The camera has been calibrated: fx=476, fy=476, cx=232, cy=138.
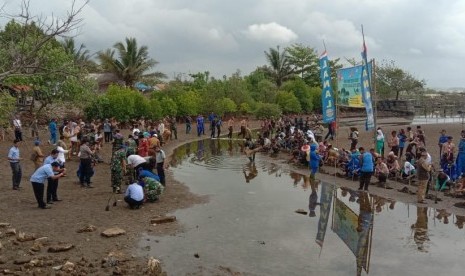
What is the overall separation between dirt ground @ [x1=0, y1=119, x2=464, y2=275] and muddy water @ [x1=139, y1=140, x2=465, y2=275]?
0.55 meters

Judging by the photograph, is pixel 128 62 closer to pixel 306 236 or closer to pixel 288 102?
pixel 288 102

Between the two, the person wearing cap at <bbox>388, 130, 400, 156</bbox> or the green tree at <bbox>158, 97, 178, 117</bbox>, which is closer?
the person wearing cap at <bbox>388, 130, 400, 156</bbox>

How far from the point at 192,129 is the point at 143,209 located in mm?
27328

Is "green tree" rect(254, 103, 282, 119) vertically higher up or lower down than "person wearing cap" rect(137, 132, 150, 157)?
higher up

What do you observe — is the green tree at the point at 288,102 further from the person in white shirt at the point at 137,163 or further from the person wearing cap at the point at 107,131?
the person in white shirt at the point at 137,163

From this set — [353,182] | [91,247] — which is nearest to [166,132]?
[353,182]

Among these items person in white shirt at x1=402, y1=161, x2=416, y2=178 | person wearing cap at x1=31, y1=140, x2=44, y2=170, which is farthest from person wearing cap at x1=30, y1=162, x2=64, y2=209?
person in white shirt at x1=402, y1=161, x2=416, y2=178

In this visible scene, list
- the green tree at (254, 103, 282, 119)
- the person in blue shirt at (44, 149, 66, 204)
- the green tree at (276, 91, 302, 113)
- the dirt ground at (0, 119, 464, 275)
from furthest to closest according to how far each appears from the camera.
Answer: the green tree at (276, 91, 302, 113) → the green tree at (254, 103, 282, 119) → the person in blue shirt at (44, 149, 66, 204) → the dirt ground at (0, 119, 464, 275)

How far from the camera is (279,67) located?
2505 inches

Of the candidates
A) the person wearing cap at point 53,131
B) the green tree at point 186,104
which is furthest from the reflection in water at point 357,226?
the green tree at point 186,104

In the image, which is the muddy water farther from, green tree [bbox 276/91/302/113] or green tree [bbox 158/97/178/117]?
Result: green tree [bbox 276/91/302/113]

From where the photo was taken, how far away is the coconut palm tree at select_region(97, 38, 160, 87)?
157 feet

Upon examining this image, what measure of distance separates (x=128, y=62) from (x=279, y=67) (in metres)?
22.8

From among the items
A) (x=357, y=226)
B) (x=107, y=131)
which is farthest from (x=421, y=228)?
(x=107, y=131)
